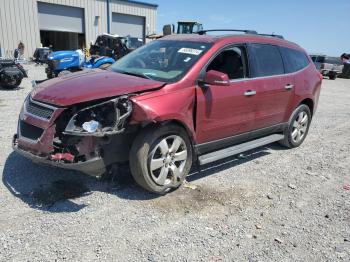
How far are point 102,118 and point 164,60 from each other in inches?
54.4

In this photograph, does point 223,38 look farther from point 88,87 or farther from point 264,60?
point 88,87

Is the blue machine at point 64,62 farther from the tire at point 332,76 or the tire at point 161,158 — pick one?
the tire at point 332,76

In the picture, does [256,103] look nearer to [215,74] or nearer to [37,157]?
[215,74]

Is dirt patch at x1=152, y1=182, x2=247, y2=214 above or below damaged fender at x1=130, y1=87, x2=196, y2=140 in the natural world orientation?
below

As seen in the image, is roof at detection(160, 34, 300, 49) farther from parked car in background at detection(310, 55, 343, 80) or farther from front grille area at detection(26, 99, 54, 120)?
parked car in background at detection(310, 55, 343, 80)

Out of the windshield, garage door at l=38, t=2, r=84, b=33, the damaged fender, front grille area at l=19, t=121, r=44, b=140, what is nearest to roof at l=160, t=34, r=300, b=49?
the windshield

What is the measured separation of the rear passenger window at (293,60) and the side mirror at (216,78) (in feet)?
6.83

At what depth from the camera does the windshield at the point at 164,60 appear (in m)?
4.36

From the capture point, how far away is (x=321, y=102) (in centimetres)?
1307

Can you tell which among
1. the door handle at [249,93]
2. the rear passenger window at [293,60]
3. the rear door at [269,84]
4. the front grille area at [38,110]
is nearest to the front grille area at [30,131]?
the front grille area at [38,110]

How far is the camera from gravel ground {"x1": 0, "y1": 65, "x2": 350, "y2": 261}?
3143 mm

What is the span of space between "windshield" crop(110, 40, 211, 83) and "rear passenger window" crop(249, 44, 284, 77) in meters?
0.88

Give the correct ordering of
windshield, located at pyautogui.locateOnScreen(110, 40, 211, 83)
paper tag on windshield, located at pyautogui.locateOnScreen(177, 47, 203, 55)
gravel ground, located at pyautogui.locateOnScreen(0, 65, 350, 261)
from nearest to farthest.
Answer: gravel ground, located at pyautogui.locateOnScreen(0, 65, 350, 261) < windshield, located at pyautogui.locateOnScreen(110, 40, 211, 83) < paper tag on windshield, located at pyautogui.locateOnScreen(177, 47, 203, 55)

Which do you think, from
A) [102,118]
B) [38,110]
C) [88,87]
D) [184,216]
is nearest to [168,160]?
[184,216]
